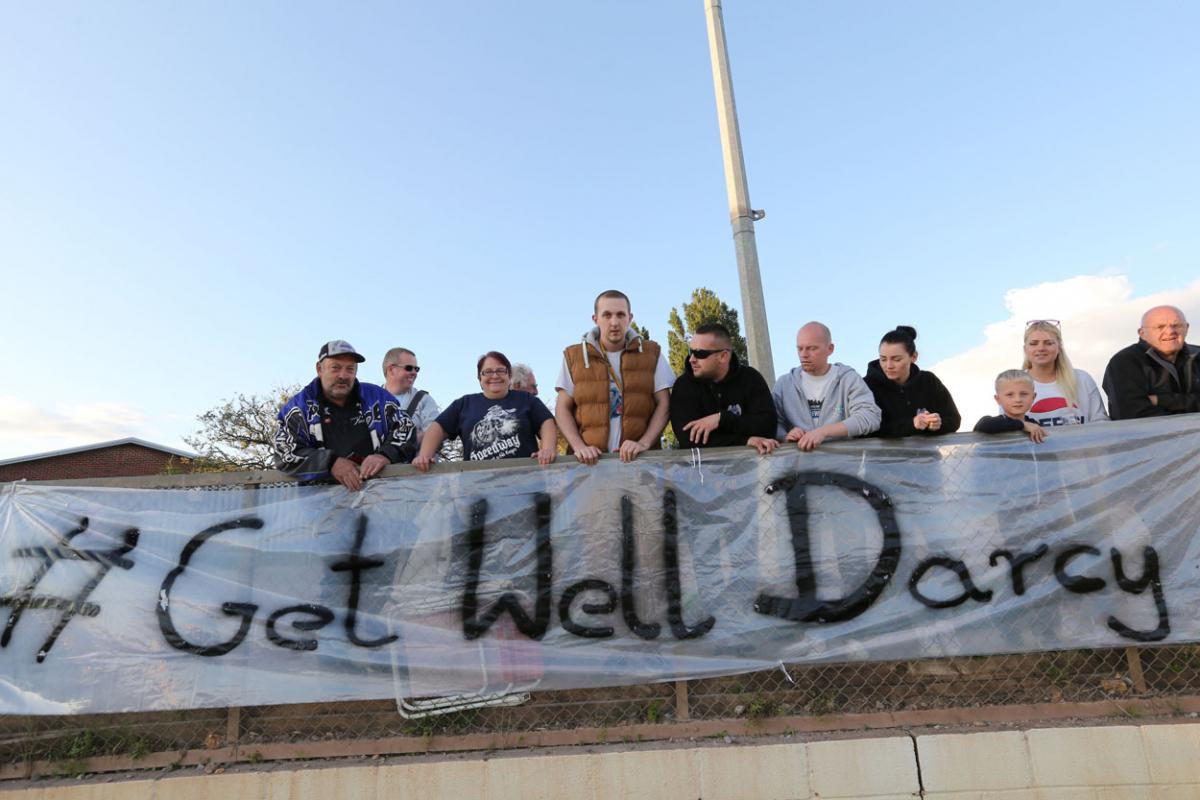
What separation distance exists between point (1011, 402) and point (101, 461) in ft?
106

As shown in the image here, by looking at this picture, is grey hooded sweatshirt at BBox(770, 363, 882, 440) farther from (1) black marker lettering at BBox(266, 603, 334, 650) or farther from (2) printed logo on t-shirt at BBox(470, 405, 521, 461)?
(1) black marker lettering at BBox(266, 603, 334, 650)

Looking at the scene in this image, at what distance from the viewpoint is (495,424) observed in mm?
4082

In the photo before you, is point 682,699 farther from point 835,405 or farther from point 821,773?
point 835,405

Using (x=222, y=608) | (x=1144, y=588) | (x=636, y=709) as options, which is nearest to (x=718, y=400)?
(x=636, y=709)

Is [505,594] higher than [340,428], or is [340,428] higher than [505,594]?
[340,428]

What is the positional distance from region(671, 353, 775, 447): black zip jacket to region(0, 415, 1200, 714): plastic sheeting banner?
15 cm

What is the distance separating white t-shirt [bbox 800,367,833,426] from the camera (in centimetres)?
395

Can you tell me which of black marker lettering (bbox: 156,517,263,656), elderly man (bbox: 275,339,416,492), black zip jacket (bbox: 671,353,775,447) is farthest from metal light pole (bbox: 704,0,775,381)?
black marker lettering (bbox: 156,517,263,656)

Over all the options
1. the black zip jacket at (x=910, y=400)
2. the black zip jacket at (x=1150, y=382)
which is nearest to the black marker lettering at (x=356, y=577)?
the black zip jacket at (x=910, y=400)

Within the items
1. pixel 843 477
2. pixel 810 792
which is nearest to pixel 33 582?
pixel 810 792

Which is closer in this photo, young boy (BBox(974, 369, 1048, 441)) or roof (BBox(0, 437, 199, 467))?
young boy (BBox(974, 369, 1048, 441))

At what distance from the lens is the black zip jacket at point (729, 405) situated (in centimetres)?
374

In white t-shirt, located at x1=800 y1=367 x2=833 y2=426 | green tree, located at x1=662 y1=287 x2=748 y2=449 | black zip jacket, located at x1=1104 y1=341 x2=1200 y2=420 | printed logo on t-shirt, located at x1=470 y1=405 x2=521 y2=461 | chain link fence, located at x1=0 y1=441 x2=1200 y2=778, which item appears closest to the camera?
chain link fence, located at x1=0 y1=441 x2=1200 y2=778

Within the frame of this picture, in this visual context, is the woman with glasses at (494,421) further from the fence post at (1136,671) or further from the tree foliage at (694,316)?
the tree foliage at (694,316)
